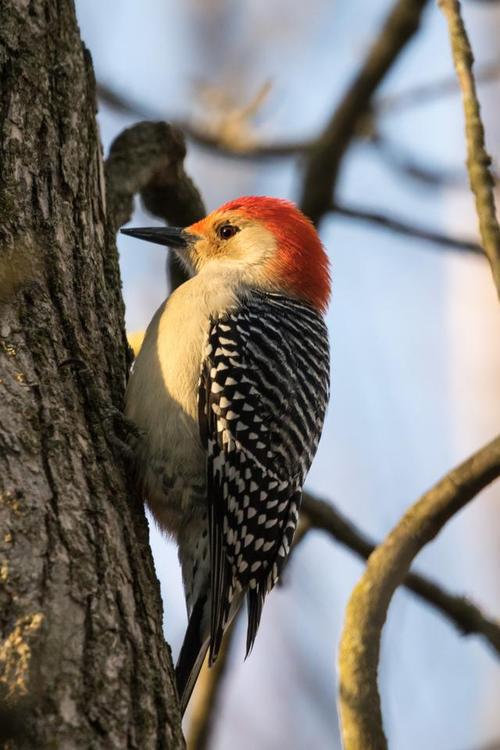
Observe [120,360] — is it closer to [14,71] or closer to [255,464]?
[255,464]

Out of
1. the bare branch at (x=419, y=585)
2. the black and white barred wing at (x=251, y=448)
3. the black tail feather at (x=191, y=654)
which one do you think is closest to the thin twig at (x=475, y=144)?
the black and white barred wing at (x=251, y=448)

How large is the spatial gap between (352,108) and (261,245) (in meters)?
1.40

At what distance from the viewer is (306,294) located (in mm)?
5723

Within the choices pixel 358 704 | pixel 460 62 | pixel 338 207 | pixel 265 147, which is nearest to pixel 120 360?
pixel 358 704

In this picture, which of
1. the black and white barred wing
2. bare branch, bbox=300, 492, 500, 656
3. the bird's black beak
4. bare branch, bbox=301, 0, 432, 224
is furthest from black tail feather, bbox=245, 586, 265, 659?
bare branch, bbox=301, 0, 432, 224

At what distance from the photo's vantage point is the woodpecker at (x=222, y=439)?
173 inches

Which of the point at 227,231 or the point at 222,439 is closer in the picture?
the point at 222,439

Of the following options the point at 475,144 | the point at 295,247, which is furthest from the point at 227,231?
the point at 475,144

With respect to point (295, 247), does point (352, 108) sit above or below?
above

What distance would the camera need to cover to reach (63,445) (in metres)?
3.23

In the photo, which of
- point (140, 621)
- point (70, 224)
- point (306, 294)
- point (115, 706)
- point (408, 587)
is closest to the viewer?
point (115, 706)

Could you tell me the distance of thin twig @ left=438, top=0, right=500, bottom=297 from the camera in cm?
405

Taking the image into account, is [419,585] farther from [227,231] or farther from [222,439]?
[227,231]

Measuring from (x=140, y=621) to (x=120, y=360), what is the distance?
1461 mm
